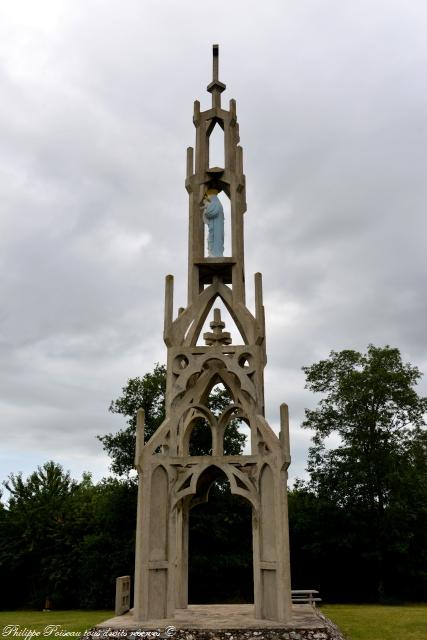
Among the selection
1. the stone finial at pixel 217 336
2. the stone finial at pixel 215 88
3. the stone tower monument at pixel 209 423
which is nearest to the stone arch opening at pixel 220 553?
the stone tower monument at pixel 209 423

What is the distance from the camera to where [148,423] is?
3041cm

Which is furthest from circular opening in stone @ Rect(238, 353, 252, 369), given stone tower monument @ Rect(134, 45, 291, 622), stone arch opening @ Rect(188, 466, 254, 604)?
stone arch opening @ Rect(188, 466, 254, 604)

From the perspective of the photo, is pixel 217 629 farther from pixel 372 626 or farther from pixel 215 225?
pixel 215 225

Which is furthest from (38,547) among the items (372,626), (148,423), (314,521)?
(372,626)

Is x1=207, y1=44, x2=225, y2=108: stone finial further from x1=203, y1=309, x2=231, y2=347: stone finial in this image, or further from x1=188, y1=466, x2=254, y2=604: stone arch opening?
x1=188, y1=466, x2=254, y2=604: stone arch opening

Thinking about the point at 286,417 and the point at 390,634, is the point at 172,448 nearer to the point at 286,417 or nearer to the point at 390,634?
the point at 286,417

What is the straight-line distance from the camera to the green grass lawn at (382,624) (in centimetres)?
1569

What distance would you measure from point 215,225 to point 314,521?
19.4 metres

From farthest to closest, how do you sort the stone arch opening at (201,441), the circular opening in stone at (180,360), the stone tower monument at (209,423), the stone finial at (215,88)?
the stone arch opening at (201,441), the stone finial at (215,88), the circular opening in stone at (180,360), the stone tower monument at (209,423)

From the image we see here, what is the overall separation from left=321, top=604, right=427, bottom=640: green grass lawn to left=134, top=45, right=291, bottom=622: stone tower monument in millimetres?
4921

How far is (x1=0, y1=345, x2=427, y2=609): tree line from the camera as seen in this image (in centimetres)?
2823

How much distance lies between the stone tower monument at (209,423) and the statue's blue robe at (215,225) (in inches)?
1.1

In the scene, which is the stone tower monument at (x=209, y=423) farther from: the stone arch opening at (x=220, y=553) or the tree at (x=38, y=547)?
the tree at (x=38, y=547)

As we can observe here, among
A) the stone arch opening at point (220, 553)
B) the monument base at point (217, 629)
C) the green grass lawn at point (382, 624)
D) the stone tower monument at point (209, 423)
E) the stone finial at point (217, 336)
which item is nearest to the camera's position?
the monument base at point (217, 629)
